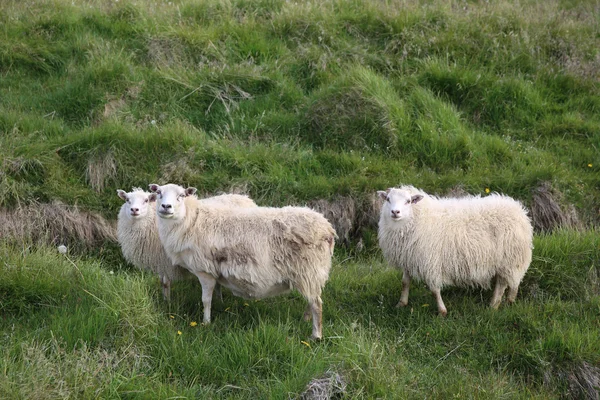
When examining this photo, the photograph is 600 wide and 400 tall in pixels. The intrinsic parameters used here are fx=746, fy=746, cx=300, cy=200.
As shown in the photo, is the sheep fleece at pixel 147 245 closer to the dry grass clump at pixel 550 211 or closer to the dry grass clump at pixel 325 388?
the dry grass clump at pixel 325 388

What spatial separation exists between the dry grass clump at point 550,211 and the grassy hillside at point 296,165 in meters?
0.03

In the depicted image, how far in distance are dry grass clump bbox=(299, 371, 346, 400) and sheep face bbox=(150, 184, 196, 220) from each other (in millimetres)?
2373

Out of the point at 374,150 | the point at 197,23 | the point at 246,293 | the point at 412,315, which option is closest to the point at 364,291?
the point at 412,315

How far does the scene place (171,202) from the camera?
7.74 metres

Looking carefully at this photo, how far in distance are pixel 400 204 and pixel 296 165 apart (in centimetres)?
327

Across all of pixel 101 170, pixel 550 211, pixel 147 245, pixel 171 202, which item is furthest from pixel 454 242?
pixel 101 170

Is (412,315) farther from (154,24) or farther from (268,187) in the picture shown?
(154,24)

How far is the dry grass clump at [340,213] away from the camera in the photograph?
10500mm

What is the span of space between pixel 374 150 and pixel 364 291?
10.8ft

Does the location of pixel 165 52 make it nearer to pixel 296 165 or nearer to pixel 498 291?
pixel 296 165

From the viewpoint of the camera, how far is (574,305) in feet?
27.3

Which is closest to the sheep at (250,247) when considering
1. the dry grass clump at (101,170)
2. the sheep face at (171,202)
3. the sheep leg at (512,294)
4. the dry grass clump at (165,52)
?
the sheep face at (171,202)

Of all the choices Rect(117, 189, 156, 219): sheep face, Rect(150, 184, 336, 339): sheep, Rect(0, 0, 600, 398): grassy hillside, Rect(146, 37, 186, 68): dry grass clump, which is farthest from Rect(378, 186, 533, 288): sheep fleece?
Rect(146, 37, 186, 68): dry grass clump

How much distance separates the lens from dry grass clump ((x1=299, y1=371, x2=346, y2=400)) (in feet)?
21.0
